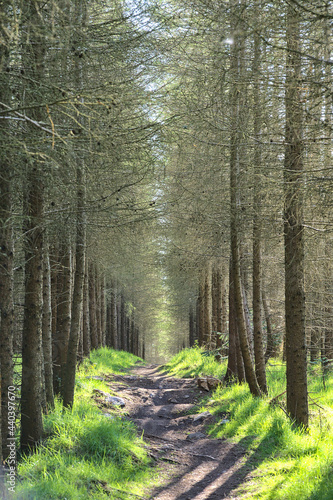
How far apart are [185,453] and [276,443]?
1.46 meters

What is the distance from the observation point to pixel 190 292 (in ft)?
81.6

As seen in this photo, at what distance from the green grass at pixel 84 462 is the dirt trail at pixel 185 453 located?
359mm

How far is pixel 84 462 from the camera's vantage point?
A: 200 inches

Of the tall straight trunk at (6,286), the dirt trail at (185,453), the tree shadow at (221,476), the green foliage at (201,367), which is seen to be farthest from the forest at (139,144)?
the green foliage at (201,367)

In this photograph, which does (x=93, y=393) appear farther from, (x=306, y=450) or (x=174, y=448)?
(x=306, y=450)

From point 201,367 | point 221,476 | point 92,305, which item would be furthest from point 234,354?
point 92,305

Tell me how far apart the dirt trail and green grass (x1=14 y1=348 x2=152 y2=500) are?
14.1 inches

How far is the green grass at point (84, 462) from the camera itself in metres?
4.34

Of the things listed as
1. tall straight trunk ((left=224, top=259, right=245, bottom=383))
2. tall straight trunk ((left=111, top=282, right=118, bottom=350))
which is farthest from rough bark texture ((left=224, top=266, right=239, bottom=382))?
tall straight trunk ((left=111, top=282, right=118, bottom=350))

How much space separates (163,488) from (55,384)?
13.8 ft

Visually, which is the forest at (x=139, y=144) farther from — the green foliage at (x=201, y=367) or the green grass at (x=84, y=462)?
the green foliage at (x=201, y=367)

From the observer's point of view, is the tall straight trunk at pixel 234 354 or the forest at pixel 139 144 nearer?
the forest at pixel 139 144

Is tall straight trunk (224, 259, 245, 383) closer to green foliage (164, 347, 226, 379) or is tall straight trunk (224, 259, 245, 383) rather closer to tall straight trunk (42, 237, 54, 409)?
green foliage (164, 347, 226, 379)

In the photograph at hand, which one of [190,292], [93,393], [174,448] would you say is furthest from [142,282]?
[174,448]
